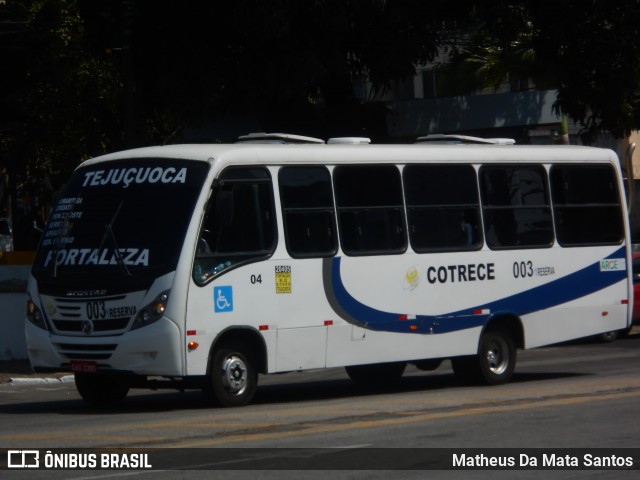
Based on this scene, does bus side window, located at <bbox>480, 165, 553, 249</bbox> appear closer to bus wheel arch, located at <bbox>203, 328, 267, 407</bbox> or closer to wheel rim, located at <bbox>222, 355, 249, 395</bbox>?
bus wheel arch, located at <bbox>203, 328, 267, 407</bbox>

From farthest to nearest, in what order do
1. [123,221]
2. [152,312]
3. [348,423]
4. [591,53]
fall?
[591,53] → [123,221] → [152,312] → [348,423]

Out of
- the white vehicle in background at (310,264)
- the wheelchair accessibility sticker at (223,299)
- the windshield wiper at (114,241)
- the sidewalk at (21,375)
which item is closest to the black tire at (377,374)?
the white vehicle in background at (310,264)

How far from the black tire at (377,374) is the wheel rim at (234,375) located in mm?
3251

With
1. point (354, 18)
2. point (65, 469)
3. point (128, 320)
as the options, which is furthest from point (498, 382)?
point (354, 18)

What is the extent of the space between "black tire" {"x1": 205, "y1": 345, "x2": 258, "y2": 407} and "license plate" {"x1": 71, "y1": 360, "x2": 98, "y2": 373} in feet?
3.97

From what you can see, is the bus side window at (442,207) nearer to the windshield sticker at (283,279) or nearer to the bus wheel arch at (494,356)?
the bus wheel arch at (494,356)

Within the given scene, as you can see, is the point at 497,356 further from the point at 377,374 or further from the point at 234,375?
the point at 234,375

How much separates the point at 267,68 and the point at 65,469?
608 inches

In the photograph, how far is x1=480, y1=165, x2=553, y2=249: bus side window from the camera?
16688 millimetres

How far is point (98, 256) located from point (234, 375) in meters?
1.95

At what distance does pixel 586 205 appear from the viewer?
17891 mm

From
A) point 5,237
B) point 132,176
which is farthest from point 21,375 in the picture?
point 5,237

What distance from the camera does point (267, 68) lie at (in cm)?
2397

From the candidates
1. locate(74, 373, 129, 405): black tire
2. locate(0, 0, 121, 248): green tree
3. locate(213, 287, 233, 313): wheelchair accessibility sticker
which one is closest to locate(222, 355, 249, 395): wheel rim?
locate(213, 287, 233, 313): wheelchair accessibility sticker
